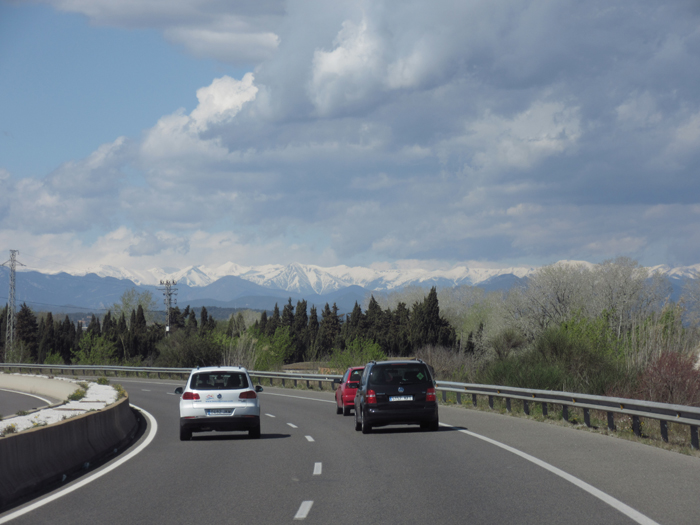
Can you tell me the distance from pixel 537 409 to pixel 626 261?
53.7 m

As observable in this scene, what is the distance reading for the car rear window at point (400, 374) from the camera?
18641 millimetres

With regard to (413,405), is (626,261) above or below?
above

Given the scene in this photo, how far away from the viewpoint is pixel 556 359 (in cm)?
→ 2698

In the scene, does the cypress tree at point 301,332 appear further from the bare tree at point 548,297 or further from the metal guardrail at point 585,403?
the metal guardrail at point 585,403

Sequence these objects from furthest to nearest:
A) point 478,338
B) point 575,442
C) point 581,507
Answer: point 478,338, point 575,442, point 581,507

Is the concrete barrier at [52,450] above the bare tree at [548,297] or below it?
below

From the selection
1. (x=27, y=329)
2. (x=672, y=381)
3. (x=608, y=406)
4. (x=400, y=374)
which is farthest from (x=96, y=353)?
(x=608, y=406)

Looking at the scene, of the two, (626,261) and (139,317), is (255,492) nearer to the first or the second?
(626,261)

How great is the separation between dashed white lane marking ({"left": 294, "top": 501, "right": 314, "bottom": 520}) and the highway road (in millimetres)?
14

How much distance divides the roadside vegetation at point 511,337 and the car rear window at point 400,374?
5386 mm

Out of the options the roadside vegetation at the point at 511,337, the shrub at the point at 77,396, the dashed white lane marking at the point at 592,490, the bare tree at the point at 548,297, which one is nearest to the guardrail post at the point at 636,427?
the roadside vegetation at the point at 511,337

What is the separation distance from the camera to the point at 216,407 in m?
17.8

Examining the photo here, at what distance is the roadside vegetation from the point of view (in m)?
23.3

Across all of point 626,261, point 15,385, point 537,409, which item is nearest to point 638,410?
point 537,409
